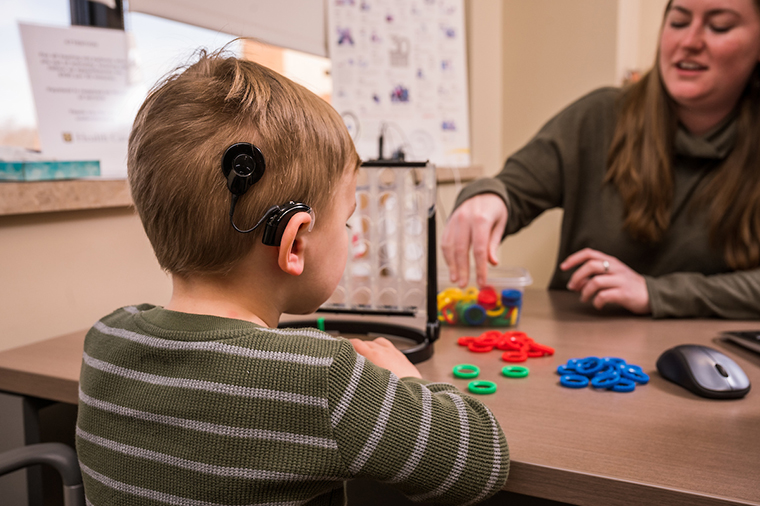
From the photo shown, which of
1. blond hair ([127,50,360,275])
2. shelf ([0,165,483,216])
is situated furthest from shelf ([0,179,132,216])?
blond hair ([127,50,360,275])

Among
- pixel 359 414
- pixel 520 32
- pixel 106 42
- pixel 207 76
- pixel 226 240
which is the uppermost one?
→ pixel 520 32

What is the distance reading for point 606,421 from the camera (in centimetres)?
63

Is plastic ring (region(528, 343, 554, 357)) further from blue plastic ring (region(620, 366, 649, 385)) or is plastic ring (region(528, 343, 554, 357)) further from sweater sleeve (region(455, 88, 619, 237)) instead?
sweater sleeve (region(455, 88, 619, 237))

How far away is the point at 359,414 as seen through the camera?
50cm

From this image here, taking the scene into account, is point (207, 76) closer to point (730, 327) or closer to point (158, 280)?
point (158, 280)

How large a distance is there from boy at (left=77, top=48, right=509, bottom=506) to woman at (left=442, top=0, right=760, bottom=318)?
546mm

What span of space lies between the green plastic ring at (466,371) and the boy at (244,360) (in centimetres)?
17

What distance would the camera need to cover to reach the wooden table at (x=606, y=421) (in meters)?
0.51

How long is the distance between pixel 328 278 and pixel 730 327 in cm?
78

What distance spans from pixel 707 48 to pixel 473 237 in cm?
68

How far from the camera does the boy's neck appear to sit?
57 cm

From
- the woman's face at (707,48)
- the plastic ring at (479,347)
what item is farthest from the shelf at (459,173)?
the plastic ring at (479,347)

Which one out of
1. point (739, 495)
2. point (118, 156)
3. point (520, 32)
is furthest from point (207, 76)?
point (520, 32)

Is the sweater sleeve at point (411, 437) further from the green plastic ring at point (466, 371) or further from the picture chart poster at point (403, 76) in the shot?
the picture chart poster at point (403, 76)
